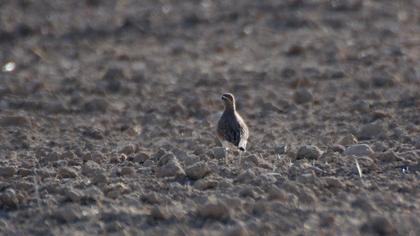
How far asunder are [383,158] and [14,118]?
457cm

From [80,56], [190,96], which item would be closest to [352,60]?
[190,96]

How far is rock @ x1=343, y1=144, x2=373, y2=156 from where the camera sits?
1014 centimetres

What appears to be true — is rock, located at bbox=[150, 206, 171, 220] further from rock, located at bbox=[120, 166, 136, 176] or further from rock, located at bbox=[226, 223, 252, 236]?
rock, located at bbox=[120, 166, 136, 176]

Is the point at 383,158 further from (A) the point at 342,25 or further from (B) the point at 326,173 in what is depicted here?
(A) the point at 342,25

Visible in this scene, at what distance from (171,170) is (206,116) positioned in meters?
3.95

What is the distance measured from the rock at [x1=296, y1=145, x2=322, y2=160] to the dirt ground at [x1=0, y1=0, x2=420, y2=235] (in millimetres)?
11

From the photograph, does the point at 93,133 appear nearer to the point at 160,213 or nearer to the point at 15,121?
the point at 15,121

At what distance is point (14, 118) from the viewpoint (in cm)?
1295

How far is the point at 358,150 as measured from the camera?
10203mm

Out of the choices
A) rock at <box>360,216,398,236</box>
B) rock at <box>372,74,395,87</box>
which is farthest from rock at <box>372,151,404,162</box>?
rock at <box>372,74,395,87</box>

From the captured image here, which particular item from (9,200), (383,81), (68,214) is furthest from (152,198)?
(383,81)

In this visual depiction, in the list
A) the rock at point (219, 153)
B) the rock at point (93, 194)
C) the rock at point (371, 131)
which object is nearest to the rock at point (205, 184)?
the rock at point (93, 194)

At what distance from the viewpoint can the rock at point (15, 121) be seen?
504 inches

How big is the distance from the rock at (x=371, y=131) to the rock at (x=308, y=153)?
1170 mm
